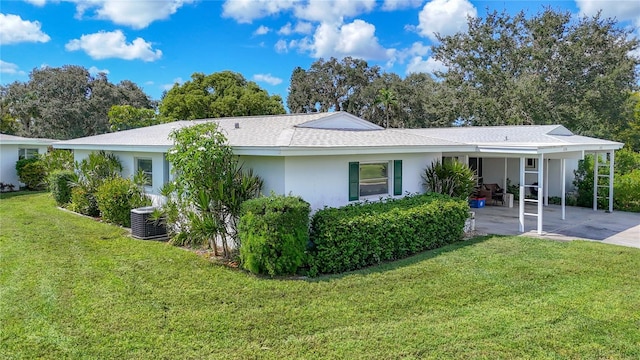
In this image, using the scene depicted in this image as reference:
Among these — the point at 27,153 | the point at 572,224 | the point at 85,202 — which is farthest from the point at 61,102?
the point at 572,224

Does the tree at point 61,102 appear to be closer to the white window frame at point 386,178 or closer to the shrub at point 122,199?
the shrub at point 122,199

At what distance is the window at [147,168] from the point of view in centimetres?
1302

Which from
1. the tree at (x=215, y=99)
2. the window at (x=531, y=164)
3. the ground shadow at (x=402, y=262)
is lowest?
the ground shadow at (x=402, y=262)

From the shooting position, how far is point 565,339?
17.3ft

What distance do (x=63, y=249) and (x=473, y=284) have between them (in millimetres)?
9011

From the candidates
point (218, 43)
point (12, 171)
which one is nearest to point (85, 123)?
point (12, 171)

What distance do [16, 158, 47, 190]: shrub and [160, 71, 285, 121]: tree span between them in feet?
43.1

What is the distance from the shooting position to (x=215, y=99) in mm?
34500

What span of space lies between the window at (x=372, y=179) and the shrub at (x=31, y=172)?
60.3 feet

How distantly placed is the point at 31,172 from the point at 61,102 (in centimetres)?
2080

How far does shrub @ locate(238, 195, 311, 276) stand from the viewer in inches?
296

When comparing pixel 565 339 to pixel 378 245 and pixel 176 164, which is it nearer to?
pixel 378 245

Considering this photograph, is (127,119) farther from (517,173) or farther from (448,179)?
(448,179)

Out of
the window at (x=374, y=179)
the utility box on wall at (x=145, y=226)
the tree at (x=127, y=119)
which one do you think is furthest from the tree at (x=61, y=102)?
the window at (x=374, y=179)
